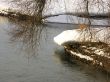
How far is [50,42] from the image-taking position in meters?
14.2

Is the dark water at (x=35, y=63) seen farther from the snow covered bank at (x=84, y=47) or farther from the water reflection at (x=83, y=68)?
the snow covered bank at (x=84, y=47)

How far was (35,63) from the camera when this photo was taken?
37.5ft

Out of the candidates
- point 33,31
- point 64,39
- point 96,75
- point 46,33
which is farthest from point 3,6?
point 96,75

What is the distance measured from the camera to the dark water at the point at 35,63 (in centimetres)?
1025

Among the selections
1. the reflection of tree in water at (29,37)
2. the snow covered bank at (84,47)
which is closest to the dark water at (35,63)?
the reflection of tree in water at (29,37)

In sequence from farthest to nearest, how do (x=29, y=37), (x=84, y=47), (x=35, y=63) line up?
(x=84, y=47)
(x=35, y=63)
(x=29, y=37)

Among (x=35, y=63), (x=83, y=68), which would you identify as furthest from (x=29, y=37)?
(x=83, y=68)

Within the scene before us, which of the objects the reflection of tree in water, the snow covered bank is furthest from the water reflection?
the reflection of tree in water

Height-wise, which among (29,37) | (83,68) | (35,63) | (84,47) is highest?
(29,37)

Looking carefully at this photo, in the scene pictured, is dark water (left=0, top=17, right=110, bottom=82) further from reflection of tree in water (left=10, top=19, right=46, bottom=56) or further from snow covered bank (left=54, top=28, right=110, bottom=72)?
snow covered bank (left=54, top=28, right=110, bottom=72)

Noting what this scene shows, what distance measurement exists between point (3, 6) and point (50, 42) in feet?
24.2

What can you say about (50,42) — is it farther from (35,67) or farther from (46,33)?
(35,67)

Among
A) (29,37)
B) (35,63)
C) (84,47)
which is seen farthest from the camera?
(84,47)

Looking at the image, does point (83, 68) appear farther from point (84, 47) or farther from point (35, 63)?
point (84, 47)
